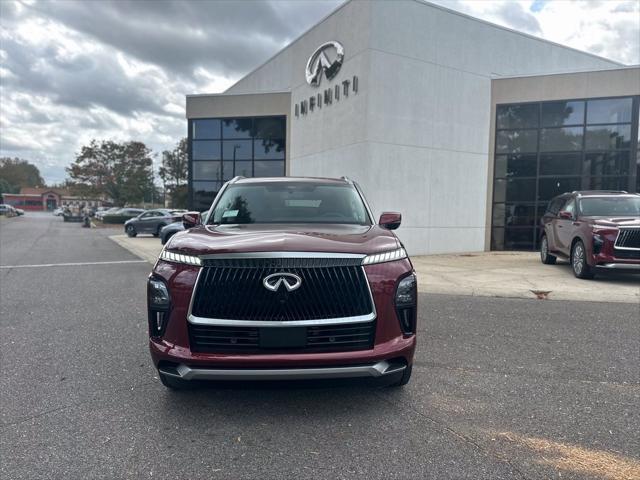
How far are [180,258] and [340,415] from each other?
158 cm

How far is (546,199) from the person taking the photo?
1681cm

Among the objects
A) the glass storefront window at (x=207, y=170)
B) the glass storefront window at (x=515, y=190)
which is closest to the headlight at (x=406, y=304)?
the glass storefront window at (x=515, y=190)

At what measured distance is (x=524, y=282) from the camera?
881 cm

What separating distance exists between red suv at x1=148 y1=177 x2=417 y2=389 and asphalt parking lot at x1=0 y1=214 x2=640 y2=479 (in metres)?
0.21

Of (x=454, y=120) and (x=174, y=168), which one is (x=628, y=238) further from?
(x=174, y=168)

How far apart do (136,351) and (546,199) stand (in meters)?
16.1

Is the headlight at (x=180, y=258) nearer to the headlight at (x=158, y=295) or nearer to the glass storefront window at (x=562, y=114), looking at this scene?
the headlight at (x=158, y=295)

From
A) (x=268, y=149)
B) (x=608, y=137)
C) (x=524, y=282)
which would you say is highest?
(x=268, y=149)

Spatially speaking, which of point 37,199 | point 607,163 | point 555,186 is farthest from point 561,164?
point 37,199

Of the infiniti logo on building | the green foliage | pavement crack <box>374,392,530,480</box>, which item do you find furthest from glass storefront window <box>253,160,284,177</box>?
the green foliage

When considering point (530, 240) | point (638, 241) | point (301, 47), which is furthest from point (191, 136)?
point (638, 241)

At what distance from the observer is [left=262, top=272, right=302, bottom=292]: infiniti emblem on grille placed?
2.90 metres

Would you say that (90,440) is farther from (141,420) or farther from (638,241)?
(638,241)

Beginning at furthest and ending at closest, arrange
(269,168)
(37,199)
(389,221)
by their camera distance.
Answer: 1. (37,199)
2. (269,168)
3. (389,221)
